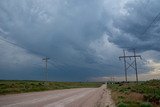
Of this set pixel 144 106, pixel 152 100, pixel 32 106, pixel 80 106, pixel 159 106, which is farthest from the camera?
pixel 152 100

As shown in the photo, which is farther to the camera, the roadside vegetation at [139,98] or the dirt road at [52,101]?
the dirt road at [52,101]

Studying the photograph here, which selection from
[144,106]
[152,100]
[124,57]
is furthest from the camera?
[124,57]

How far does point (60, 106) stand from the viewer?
23.8 meters

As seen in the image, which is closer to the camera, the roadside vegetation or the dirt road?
the roadside vegetation

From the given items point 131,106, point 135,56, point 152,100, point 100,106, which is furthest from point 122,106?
point 135,56

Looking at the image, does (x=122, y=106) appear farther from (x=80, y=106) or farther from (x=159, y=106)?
(x=80, y=106)

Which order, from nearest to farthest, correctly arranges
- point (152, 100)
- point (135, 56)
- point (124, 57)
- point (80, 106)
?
1. point (80, 106)
2. point (152, 100)
3. point (135, 56)
4. point (124, 57)

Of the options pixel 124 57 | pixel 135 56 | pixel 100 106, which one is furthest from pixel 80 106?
pixel 124 57

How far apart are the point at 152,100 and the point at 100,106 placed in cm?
468

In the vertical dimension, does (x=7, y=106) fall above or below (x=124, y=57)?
below

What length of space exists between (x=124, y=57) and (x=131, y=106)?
52.0 meters

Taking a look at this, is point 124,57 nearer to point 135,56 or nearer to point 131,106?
point 135,56

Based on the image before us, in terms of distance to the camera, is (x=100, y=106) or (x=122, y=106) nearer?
(x=122, y=106)

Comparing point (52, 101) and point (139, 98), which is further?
point (139, 98)
